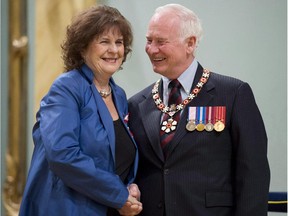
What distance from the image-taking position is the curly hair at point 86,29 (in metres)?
2.12

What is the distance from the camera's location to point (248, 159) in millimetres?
2113

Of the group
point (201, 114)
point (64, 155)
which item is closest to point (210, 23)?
point (201, 114)

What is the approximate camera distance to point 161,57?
7.56 ft

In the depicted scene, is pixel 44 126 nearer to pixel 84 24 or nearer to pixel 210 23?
pixel 84 24

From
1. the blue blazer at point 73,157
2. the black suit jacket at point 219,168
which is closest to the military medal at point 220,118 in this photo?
the black suit jacket at point 219,168

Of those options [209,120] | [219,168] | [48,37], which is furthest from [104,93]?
[48,37]

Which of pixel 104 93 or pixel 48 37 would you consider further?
pixel 48 37

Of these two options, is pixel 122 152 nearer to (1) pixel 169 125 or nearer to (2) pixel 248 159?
(1) pixel 169 125

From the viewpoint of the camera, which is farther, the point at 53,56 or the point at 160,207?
the point at 53,56

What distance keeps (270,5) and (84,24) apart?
1446mm

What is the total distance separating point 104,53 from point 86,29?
0.35 ft

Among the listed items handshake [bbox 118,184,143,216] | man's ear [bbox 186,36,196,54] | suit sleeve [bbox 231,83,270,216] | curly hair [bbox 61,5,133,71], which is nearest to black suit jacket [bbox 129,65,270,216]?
suit sleeve [bbox 231,83,270,216]

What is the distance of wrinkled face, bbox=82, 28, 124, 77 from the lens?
2.13 m

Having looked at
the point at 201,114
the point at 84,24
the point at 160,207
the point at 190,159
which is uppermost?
the point at 84,24
